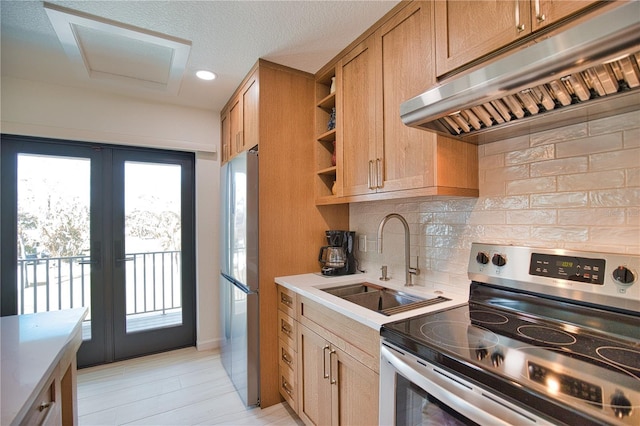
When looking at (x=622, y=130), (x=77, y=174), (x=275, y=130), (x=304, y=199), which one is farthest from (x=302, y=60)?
(x=77, y=174)

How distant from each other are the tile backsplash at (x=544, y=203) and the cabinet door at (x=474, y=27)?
0.46 m

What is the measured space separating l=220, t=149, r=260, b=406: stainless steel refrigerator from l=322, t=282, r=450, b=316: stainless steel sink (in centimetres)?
59

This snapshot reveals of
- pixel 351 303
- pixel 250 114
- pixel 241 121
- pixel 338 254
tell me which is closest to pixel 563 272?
pixel 351 303

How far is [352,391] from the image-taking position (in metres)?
1.38

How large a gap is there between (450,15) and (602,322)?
1.32 meters

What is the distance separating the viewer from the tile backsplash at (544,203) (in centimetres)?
107

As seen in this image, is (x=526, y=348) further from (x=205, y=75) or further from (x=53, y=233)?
(x=53, y=233)

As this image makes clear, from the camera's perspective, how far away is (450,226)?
1.66 m

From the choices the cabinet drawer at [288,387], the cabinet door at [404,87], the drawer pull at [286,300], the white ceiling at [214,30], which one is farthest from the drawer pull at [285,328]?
the white ceiling at [214,30]

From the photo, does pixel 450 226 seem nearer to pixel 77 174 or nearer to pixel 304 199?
pixel 304 199

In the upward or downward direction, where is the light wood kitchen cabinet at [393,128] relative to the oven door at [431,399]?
upward

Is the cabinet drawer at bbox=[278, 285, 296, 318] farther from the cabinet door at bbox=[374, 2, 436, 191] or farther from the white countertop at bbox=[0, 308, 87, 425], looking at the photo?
the white countertop at bbox=[0, 308, 87, 425]

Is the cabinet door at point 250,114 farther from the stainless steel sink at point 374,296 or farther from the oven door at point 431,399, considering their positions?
the oven door at point 431,399

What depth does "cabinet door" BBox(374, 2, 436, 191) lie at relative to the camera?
140 cm
